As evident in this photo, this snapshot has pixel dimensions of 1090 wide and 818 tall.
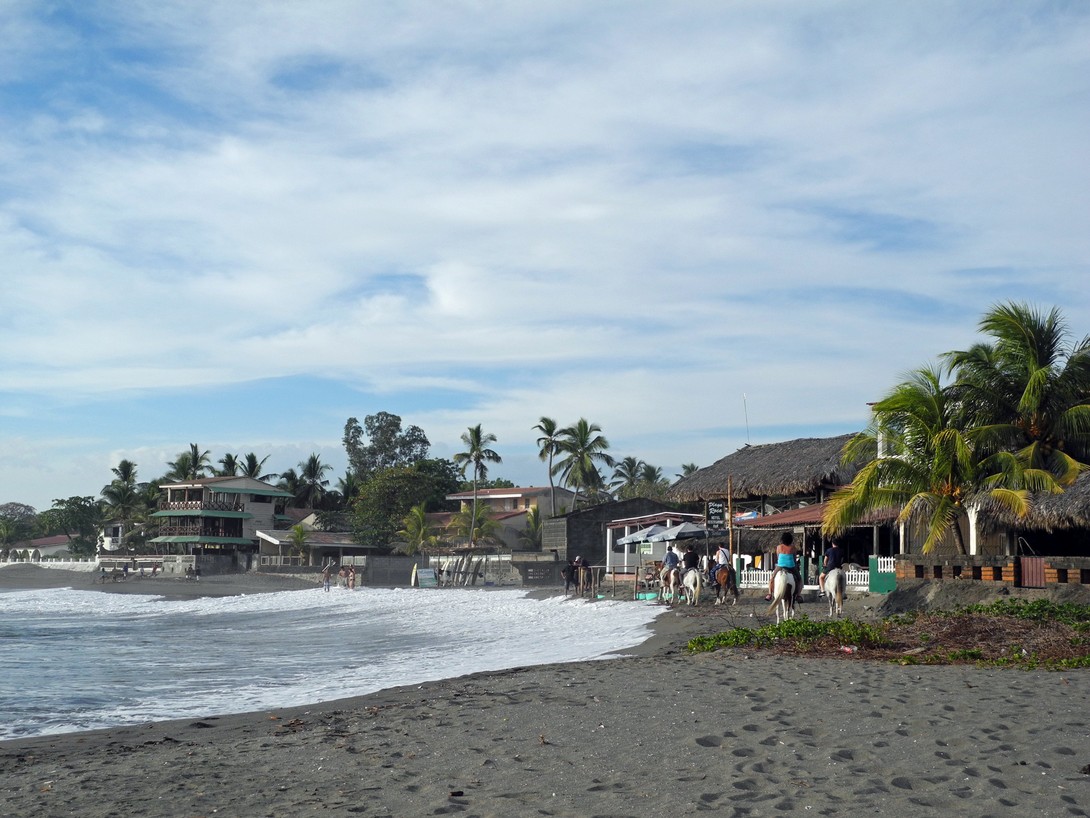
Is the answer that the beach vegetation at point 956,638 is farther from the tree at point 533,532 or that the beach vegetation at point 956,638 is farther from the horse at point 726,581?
the tree at point 533,532

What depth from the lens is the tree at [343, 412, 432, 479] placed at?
85.9 metres

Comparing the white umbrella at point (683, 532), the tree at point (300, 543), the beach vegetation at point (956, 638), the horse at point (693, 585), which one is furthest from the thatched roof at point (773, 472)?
the tree at point (300, 543)

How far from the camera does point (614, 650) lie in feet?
49.1

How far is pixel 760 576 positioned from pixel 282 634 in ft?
39.4

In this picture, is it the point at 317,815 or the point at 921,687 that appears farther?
the point at 921,687

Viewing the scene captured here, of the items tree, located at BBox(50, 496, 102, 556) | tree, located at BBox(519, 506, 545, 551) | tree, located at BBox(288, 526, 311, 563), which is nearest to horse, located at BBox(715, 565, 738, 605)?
tree, located at BBox(519, 506, 545, 551)

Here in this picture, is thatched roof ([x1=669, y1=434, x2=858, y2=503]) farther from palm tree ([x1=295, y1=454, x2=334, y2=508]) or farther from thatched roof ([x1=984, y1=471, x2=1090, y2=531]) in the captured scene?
palm tree ([x1=295, y1=454, x2=334, y2=508])

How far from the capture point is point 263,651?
60.0ft

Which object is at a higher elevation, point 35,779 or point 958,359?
point 958,359

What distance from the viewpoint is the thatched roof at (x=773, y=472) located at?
3123cm

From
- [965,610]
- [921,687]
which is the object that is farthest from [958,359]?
[921,687]

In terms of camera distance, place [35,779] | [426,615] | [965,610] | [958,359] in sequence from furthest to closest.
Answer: [426,615] → [958,359] → [965,610] → [35,779]

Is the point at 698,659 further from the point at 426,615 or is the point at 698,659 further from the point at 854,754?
the point at 426,615

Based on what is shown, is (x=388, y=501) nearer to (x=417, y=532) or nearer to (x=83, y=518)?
(x=417, y=532)
